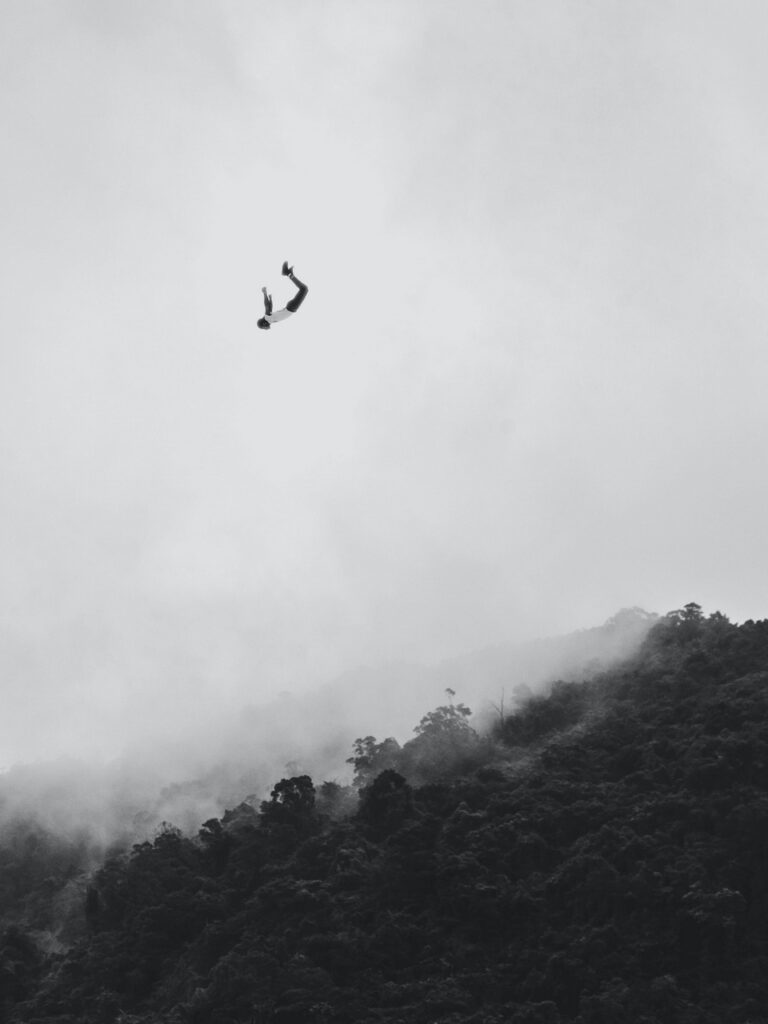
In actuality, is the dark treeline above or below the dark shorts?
below

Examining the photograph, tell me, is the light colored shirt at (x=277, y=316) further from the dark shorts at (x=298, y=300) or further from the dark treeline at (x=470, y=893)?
the dark treeline at (x=470, y=893)

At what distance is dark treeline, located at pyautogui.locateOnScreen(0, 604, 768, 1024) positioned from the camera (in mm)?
41750

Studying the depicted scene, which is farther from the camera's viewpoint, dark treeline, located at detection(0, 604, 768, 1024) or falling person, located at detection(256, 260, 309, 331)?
dark treeline, located at detection(0, 604, 768, 1024)

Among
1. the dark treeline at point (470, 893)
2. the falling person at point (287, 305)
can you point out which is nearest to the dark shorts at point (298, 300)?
the falling person at point (287, 305)

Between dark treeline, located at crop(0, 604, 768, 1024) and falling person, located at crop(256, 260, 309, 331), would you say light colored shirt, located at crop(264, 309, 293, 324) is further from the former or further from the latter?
dark treeline, located at crop(0, 604, 768, 1024)

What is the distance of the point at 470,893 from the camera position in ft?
153

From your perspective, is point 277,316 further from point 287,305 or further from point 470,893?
point 470,893

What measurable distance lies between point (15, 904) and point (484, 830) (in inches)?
956

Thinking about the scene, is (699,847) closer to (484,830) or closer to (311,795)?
(484,830)

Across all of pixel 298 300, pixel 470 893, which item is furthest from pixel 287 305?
pixel 470 893

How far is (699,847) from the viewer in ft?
153

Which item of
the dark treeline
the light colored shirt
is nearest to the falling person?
the light colored shirt

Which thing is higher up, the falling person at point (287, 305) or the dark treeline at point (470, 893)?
the falling person at point (287, 305)

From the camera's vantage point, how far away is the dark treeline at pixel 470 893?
137ft
